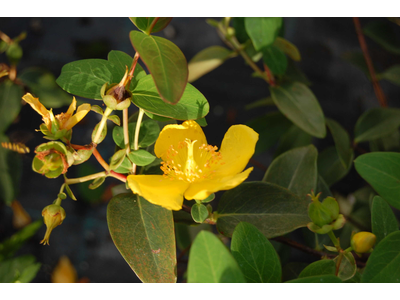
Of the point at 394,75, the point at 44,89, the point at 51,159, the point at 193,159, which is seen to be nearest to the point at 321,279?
the point at 193,159

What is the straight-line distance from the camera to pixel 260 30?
0.72 meters

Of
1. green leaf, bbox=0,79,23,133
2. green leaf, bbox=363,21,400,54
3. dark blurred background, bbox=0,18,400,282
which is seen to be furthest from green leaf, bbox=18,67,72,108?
green leaf, bbox=363,21,400,54

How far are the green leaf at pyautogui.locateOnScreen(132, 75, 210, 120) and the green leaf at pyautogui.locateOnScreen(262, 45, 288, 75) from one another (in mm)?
393

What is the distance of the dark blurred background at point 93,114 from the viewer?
131 cm

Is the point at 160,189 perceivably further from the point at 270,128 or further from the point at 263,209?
the point at 270,128

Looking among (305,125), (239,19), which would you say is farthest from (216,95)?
(305,125)

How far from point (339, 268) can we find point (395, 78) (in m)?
0.76

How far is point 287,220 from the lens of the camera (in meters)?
0.58

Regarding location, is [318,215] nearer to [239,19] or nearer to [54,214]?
[54,214]

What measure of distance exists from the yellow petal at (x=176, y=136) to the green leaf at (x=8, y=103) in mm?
603

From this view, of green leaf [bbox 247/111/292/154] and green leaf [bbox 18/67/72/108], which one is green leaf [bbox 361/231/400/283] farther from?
green leaf [bbox 18/67/72/108]

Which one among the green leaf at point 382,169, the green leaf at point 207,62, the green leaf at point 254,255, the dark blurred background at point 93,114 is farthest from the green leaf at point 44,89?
the green leaf at point 382,169

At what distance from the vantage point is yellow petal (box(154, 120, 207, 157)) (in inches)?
22.7

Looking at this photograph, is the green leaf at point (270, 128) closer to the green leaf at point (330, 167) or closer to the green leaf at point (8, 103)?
the green leaf at point (330, 167)
